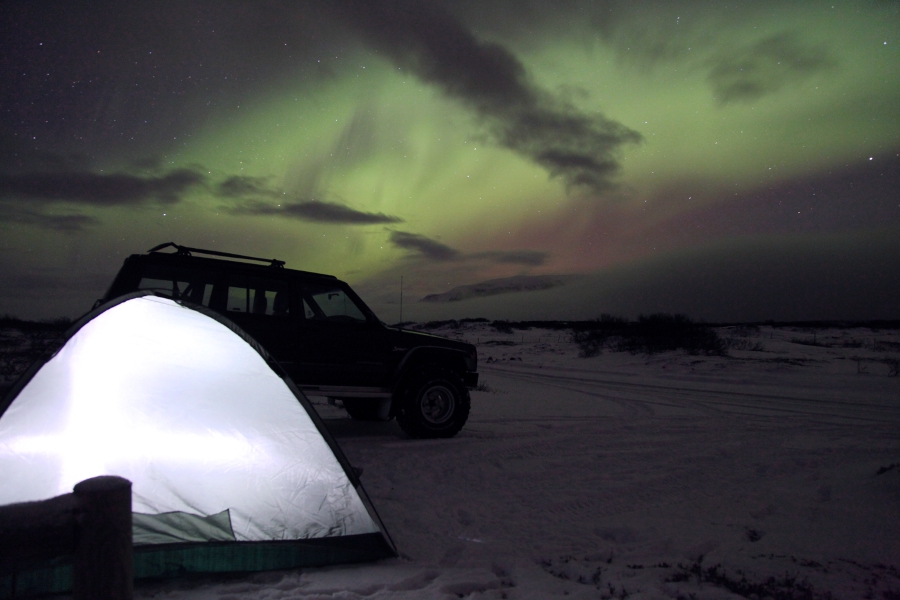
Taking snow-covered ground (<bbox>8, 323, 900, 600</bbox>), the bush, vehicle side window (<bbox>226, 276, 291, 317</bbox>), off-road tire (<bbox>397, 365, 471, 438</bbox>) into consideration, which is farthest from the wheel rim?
the bush

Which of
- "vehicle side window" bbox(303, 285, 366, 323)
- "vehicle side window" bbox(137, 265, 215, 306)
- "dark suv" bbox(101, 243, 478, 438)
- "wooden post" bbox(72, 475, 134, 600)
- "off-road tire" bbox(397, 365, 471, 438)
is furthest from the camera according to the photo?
"off-road tire" bbox(397, 365, 471, 438)

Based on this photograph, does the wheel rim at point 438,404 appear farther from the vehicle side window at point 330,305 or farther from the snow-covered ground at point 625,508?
the vehicle side window at point 330,305

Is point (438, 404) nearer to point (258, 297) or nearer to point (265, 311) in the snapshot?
point (265, 311)

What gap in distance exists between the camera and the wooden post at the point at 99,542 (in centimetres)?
145

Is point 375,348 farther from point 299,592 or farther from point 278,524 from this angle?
point 299,592

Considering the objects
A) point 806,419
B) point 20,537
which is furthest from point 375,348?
point 806,419

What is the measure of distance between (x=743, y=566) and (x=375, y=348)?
4.83 meters

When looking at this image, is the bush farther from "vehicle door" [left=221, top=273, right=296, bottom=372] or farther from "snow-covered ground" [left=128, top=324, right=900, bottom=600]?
"vehicle door" [left=221, top=273, right=296, bottom=372]

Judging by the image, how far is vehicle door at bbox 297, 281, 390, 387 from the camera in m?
6.89

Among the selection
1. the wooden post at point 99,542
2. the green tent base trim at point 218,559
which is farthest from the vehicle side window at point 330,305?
the wooden post at point 99,542

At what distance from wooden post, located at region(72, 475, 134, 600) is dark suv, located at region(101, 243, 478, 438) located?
5.03m

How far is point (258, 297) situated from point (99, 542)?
18.0 ft

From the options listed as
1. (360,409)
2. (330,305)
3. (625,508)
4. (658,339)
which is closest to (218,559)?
(625,508)

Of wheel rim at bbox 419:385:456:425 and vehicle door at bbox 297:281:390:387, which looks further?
wheel rim at bbox 419:385:456:425
